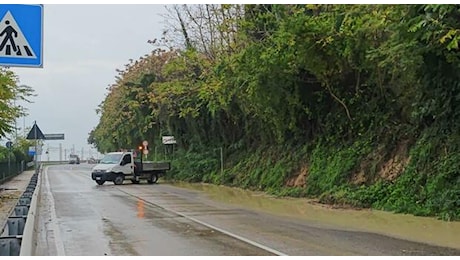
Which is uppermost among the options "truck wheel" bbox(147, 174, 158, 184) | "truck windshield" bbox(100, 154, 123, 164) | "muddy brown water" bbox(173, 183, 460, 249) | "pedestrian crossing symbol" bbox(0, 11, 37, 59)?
"pedestrian crossing symbol" bbox(0, 11, 37, 59)

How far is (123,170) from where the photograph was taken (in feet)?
126

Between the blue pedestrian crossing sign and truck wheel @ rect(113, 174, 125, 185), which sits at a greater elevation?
the blue pedestrian crossing sign

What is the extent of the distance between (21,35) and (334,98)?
17.7m

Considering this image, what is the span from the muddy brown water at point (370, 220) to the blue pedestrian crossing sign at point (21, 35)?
8.09 m

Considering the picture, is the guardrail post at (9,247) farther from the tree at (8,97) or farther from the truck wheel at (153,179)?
the truck wheel at (153,179)

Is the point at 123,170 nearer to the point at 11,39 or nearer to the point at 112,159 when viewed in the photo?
the point at 112,159

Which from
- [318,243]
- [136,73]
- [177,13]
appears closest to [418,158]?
[318,243]

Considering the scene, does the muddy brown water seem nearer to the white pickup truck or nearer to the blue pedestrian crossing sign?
the blue pedestrian crossing sign

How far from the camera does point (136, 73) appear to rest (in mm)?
50875

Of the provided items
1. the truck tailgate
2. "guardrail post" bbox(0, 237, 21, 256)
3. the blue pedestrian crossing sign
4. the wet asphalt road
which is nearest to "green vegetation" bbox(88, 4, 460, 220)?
the truck tailgate

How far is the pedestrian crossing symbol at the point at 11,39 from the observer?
8.59 meters

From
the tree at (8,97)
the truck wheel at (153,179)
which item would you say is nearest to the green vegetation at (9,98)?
the tree at (8,97)

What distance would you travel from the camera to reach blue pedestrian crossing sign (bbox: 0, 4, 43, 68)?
8617 millimetres

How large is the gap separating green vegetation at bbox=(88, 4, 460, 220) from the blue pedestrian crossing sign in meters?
8.42
